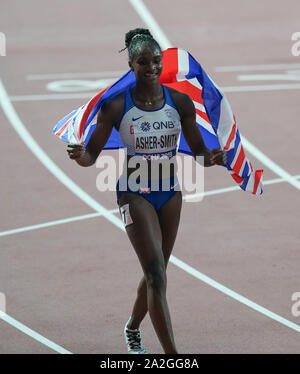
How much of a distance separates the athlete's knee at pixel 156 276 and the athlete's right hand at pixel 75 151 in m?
0.92

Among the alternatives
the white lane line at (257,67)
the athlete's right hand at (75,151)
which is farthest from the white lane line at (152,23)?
the athlete's right hand at (75,151)

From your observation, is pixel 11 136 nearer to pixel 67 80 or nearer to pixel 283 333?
pixel 67 80

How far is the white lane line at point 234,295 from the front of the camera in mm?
8428

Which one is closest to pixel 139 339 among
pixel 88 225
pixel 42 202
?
pixel 88 225

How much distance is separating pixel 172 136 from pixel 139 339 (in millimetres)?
1673

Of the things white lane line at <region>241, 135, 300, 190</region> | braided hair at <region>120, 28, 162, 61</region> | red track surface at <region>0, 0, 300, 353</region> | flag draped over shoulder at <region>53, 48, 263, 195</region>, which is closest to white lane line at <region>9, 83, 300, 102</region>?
red track surface at <region>0, 0, 300, 353</region>

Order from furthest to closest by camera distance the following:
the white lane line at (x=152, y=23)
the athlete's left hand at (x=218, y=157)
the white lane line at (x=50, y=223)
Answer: the white lane line at (x=152, y=23), the white lane line at (x=50, y=223), the athlete's left hand at (x=218, y=157)

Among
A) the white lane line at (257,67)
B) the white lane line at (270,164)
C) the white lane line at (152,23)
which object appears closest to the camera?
the white lane line at (270,164)

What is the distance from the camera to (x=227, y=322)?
27.9 feet

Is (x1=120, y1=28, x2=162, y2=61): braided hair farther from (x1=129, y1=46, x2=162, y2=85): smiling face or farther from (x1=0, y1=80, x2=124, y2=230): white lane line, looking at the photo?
(x1=0, y1=80, x2=124, y2=230): white lane line

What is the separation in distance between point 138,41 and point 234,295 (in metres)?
2.95

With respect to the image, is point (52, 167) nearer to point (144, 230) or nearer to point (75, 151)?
point (144, 230)

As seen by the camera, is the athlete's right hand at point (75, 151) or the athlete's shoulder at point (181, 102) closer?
the athlete's right hand at point (75, 151)

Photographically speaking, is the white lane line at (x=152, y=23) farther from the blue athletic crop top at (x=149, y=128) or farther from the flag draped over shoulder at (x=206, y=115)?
the blue athletic crop top at (x=149, y=128)
